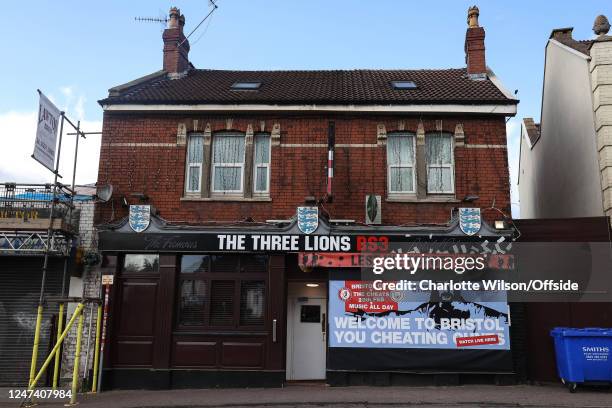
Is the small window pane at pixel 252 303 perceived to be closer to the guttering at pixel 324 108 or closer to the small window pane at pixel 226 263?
the small window pane at pixel 226 263

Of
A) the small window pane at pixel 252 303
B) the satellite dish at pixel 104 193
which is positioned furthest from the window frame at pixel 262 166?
the satellite dish at pixel 104 193

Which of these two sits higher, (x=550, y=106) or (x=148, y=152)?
(x=550, y=106)

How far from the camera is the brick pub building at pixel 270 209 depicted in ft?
37.7

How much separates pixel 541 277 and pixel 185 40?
11780mm

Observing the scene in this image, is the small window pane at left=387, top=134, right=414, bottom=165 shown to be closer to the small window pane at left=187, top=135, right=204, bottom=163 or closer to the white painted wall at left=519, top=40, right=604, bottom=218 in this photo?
the white painted wall at left=519, top=40, right=604, bottom=218

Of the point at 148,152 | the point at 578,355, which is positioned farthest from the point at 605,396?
the point at 148,152

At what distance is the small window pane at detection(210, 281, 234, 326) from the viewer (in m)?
11.8

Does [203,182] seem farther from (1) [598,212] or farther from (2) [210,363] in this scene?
(1) [598,212]

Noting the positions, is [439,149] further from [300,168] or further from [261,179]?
[261,179]

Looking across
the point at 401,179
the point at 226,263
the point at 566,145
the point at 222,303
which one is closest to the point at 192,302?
the point at 222,303

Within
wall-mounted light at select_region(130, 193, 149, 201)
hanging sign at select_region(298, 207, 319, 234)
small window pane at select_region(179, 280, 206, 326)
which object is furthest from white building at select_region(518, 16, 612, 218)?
wall-mounted light at select_region(130, 193, 149, 201)

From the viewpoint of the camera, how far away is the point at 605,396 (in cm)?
979

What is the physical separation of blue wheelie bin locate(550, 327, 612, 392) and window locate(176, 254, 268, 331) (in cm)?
639

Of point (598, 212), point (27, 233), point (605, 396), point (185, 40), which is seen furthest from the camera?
point (185, 40)
